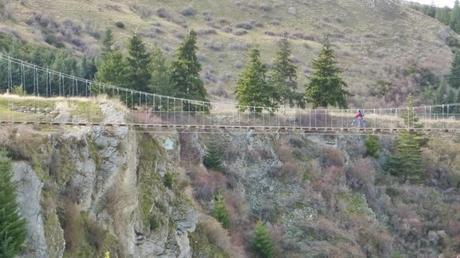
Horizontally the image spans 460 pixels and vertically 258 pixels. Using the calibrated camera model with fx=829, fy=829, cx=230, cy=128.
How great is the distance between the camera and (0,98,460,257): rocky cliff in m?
29.8

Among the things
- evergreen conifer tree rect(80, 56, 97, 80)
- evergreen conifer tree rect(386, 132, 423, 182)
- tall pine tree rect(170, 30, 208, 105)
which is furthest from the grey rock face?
evergreen conifer tree rect(386, 132, 423, 182)

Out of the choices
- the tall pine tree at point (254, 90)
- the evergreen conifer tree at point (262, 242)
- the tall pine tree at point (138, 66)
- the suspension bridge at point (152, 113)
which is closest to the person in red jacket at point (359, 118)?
the suspension bridge at point (152, 113)

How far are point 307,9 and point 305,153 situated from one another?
48.3m

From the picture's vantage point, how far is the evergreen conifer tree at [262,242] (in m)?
45.5

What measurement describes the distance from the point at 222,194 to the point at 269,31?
45708mm

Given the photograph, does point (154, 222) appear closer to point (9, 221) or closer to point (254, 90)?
point (9, 221)

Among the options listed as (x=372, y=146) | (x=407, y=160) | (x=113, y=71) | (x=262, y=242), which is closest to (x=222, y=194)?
(x=262, y=242)

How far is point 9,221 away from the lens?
24.7 meters

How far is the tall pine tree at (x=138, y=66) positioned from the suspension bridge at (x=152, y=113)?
2.28m

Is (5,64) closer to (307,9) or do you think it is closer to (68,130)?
(68,130)

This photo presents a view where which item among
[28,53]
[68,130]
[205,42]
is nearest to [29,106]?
[68,130]

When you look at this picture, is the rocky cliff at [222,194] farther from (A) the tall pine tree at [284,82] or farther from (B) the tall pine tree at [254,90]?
(A) the tall pine tree at [284,82]

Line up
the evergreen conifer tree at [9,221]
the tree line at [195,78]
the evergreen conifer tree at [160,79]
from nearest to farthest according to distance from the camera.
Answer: the evergreen conifer tree at [9,221] < the evergreen conifer tree at [160,79] < the tree line at [195,78]

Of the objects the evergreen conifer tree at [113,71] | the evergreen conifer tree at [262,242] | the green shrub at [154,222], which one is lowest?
the evergreen conifer tree at [262,242]
